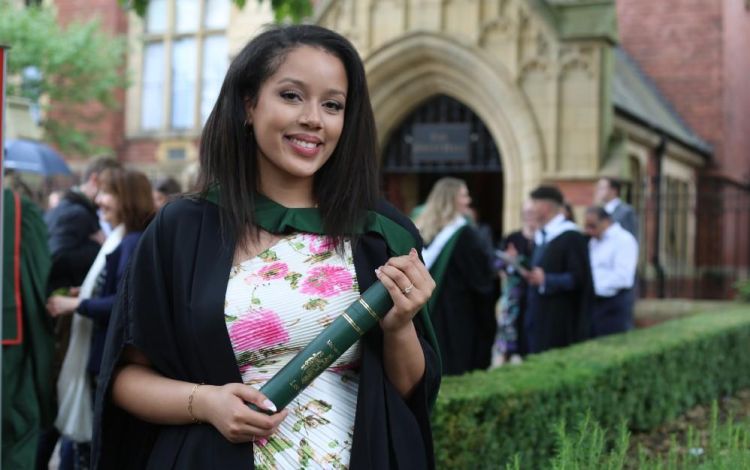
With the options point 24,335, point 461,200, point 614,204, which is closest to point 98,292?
point 24,335

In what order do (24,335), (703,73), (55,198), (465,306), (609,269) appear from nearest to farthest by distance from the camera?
(24,335) < (465,306) < (609,269) < (55,198) < (703,73)

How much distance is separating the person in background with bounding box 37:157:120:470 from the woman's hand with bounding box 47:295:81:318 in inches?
12.3

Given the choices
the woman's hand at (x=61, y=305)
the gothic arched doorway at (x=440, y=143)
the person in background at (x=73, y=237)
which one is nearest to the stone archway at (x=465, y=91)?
the gothic arched doorway at (x=440, y=143)

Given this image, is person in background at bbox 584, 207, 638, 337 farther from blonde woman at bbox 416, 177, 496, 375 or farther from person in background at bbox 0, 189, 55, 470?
person in background at bbox 0, 189, 55, 470

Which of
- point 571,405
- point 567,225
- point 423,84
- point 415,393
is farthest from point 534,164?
point 415,393

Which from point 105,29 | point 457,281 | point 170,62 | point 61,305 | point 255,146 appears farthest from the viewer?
point 105,29

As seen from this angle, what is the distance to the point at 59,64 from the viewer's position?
1709 centimetres

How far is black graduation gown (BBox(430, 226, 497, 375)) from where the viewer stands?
8.05 m

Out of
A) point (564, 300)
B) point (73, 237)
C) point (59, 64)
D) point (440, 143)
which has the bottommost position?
point (564, 300)

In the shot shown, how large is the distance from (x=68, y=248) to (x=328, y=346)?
13.8 ft

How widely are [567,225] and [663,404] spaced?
2.09 m

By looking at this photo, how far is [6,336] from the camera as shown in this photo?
5055 millimetres

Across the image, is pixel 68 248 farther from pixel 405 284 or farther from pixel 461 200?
pixel 405 284

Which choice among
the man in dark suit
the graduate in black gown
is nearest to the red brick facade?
the man in dark suit
